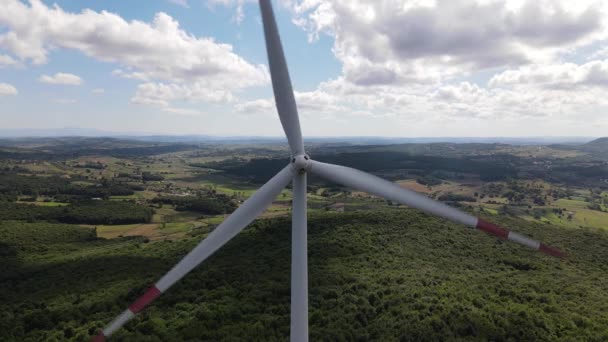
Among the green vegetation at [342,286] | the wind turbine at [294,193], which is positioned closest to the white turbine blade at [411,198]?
the wind turbine at [294,193]

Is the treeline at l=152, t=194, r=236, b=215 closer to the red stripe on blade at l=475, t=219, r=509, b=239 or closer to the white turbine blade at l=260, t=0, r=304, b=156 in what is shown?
the white turbine blade at l=260, t=0, r=304, b=156

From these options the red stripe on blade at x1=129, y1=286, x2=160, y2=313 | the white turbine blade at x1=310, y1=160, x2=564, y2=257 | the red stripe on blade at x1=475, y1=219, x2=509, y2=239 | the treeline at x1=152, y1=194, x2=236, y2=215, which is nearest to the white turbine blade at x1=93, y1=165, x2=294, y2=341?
the red stripe on blade at x1=129, y1=286, x2=160, y2=313

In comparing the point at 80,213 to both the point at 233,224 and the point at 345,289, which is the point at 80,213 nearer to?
the point at 345,289

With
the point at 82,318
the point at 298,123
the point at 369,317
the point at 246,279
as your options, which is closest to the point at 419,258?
the point at 369,317

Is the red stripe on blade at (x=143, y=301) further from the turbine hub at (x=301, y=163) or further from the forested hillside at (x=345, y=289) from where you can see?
the forested hillside at (x=345, y=289)

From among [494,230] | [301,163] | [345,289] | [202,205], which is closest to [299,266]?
[301,163]
